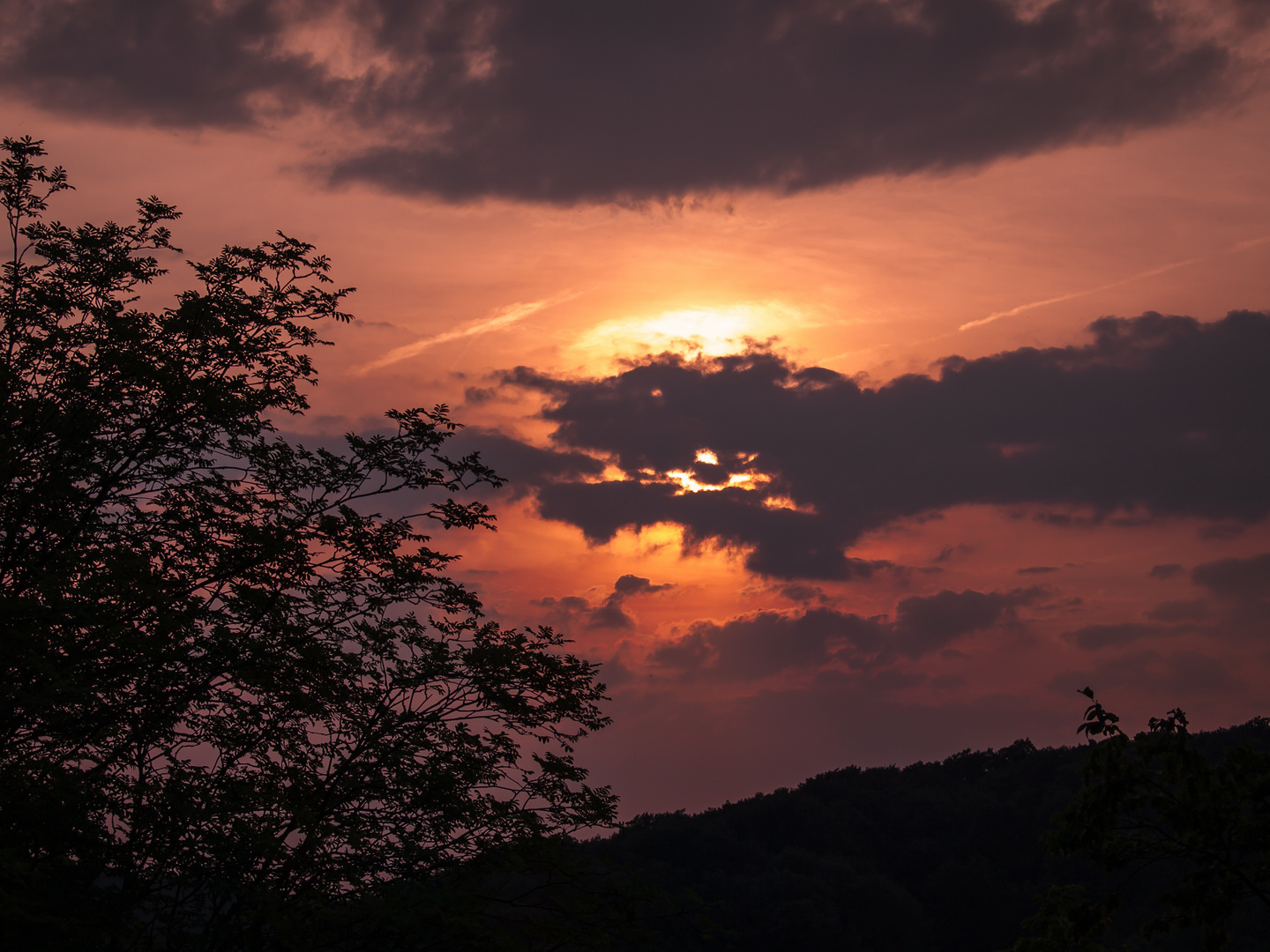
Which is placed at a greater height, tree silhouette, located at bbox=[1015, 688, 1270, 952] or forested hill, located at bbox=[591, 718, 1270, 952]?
tree silhouette, located at bbox=[1015, 688, 1270, 952]

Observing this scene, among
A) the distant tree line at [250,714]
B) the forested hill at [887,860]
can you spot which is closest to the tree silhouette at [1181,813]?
the distant tree line at [250,714]

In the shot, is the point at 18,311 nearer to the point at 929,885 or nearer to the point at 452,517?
the point at 452,517

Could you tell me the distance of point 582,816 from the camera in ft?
47.2

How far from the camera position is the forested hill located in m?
58.1

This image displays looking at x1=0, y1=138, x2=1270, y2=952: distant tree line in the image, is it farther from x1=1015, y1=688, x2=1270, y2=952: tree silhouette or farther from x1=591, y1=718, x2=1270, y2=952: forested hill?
x1=591, y1=718, x2=1270, y2=952: forested hill

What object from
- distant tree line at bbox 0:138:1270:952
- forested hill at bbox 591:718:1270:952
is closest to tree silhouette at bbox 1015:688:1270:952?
distant tree line at bbox 0:138:1270:952

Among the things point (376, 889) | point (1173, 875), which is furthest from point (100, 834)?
point (1173, 875)

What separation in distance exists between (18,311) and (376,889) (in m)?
9.83

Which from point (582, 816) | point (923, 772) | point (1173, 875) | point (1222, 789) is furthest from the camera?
point (923, 772)

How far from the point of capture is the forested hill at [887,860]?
58094 millimetres

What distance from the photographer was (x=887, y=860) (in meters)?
75.6

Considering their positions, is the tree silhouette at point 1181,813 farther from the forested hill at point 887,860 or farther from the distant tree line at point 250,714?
the forested hill at point 887,860

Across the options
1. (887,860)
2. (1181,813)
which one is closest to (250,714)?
(1181,813)

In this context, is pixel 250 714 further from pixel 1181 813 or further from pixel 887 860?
pixel 887 860
